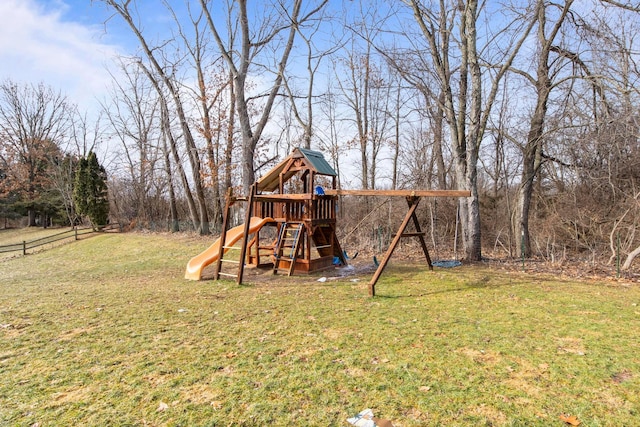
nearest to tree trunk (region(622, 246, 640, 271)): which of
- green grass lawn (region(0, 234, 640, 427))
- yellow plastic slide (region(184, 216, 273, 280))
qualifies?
green grass lawn (region(0, 234, 640, 427))

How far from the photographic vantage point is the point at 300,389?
2.89 meters

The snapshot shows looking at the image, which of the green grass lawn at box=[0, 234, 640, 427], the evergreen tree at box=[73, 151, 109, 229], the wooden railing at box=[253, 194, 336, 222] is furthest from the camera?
the evergreen tree at box=[73, 151, 109, 229]

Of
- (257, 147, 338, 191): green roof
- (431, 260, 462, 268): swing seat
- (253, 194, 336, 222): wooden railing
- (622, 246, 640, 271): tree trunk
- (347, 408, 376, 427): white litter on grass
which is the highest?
(257, 147, 338, 191): green roof

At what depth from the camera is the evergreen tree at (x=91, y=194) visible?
2542cm

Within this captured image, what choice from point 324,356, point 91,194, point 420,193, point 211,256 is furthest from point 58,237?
point 324,356

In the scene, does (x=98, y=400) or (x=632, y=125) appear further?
(x=632, y=125)

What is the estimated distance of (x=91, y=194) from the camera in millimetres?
25500

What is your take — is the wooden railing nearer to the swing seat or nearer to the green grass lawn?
the green grass lawn

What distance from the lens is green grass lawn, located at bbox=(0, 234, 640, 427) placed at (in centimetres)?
260

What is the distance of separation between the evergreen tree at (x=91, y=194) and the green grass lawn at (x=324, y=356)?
21.6 m

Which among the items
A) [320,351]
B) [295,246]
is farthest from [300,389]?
[295,246]

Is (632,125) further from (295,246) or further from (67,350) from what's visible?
(67,350)

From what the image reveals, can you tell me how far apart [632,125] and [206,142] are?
17.4m

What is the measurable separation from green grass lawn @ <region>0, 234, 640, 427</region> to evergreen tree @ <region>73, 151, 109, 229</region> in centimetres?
2165
